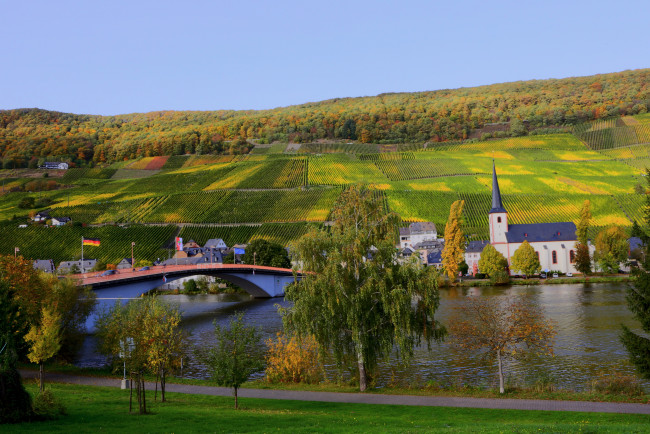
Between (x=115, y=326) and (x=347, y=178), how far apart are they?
13631 centimetres

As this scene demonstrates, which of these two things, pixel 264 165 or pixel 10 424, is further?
pixel 264 165

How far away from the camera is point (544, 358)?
1617 inches

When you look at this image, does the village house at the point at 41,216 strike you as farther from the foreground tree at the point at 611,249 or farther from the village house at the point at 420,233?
the foreground tree at the point at 611,249

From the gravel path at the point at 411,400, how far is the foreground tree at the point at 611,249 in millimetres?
80739

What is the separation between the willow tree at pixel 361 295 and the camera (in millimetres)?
31453

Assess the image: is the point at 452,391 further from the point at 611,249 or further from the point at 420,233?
the point at 420,233

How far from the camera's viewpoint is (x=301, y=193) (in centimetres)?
14962

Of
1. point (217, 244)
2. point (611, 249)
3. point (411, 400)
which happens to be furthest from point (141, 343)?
point (217, 244)

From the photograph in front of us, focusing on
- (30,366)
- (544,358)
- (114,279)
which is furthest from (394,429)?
(114,279)

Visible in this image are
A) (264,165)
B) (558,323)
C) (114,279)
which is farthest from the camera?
(264,165)

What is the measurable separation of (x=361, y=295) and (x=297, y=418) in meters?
9.06

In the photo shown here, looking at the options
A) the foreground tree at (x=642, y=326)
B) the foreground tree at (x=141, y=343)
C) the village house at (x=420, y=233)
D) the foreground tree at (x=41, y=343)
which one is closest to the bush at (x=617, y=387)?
the foreground tree at (x=642, y=326)

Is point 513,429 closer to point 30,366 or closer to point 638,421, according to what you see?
point 638,421

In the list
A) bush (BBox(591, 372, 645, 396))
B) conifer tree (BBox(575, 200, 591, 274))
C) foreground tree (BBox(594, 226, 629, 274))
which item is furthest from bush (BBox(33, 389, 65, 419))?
foreground tree (BBox(594, 226, 629, 274))
